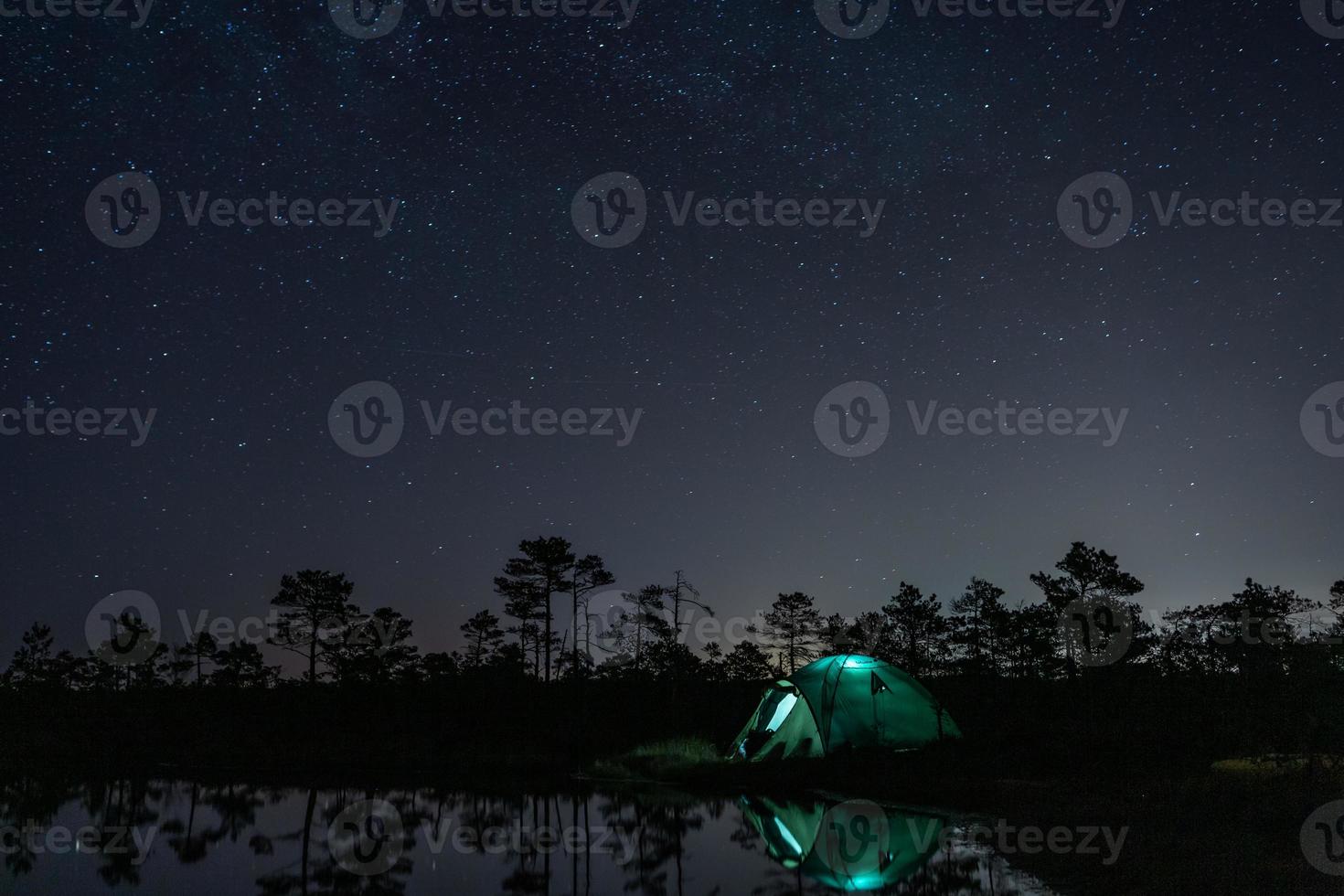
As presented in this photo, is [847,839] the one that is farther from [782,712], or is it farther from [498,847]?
[782,712]

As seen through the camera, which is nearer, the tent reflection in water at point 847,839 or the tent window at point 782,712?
the tent reflection in water at point 847,839

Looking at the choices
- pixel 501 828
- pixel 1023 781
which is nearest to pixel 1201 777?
pixel 1023 781

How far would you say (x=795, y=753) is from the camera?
2105 cm

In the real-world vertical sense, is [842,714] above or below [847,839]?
above

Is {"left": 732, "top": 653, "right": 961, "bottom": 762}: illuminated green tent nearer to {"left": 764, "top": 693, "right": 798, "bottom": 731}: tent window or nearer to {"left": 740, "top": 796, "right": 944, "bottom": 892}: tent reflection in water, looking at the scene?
{"left": 764, "top": 693, "right": 798, "bottom": 731}: tent window

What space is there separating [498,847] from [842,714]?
11.1 m

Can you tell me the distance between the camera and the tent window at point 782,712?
22391 mm

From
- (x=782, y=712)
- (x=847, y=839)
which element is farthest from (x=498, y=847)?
(x=782, y=712)

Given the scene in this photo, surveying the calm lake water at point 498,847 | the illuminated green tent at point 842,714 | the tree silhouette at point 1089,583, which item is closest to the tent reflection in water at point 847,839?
the calm lake water at point 498,847

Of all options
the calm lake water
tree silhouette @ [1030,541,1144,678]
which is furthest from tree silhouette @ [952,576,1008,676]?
the calm lake water

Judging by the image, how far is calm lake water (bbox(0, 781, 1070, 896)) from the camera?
994 cm

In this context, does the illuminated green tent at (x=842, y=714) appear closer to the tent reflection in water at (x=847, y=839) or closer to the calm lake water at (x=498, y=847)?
the calm lake water at (x=498, y=847)

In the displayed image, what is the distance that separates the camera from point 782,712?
74.2 ft

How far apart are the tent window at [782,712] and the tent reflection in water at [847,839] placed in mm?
5635
